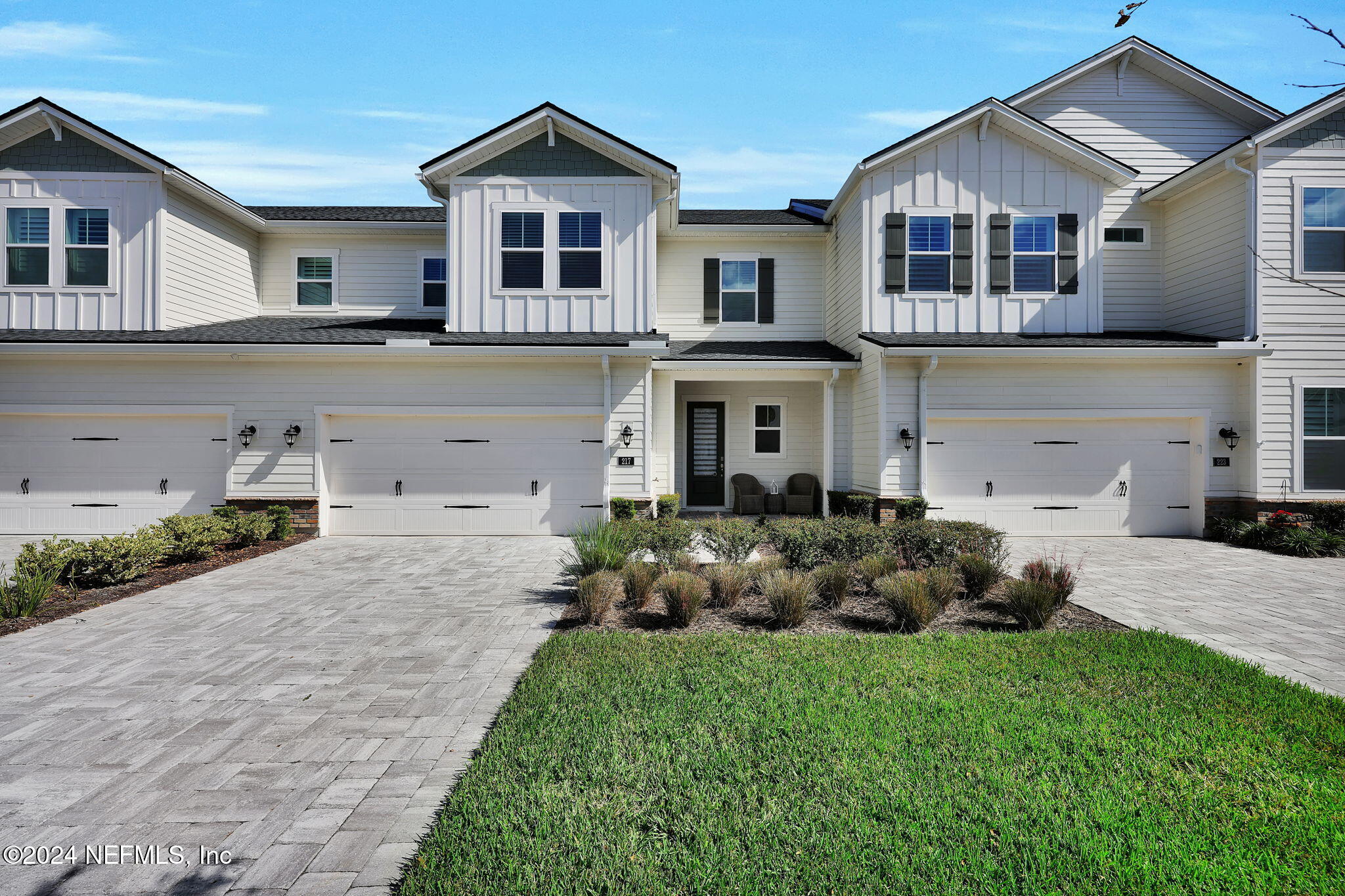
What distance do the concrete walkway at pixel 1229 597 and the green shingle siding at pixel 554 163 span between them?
9.30 meters

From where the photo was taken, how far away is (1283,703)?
433cm

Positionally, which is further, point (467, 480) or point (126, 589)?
point (467, 480)

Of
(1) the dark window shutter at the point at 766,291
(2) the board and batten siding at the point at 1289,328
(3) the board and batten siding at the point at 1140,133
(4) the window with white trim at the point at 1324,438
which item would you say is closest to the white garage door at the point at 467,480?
(1) the dark window shutter at the point at 766,291

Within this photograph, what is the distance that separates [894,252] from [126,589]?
40.1 feet

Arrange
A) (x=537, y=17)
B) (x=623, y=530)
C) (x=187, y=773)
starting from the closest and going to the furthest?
(x=187, y=773)
(x=537, y=17)
(x=623, y=530)

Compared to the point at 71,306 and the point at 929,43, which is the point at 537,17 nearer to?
the point at 929,43

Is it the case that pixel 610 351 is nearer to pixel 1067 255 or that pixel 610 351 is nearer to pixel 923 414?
pixel 923 414

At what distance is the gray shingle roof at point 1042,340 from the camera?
11367mm

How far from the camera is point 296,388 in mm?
11758

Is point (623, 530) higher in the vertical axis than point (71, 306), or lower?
lower

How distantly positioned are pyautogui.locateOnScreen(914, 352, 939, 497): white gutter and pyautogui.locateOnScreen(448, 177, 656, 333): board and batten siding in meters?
4.87

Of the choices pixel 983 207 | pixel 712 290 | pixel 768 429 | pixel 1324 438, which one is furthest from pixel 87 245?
pixel 1324 438

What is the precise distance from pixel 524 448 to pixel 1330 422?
13.8 m

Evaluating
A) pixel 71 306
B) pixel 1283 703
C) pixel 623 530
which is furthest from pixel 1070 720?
pixel 71 306
